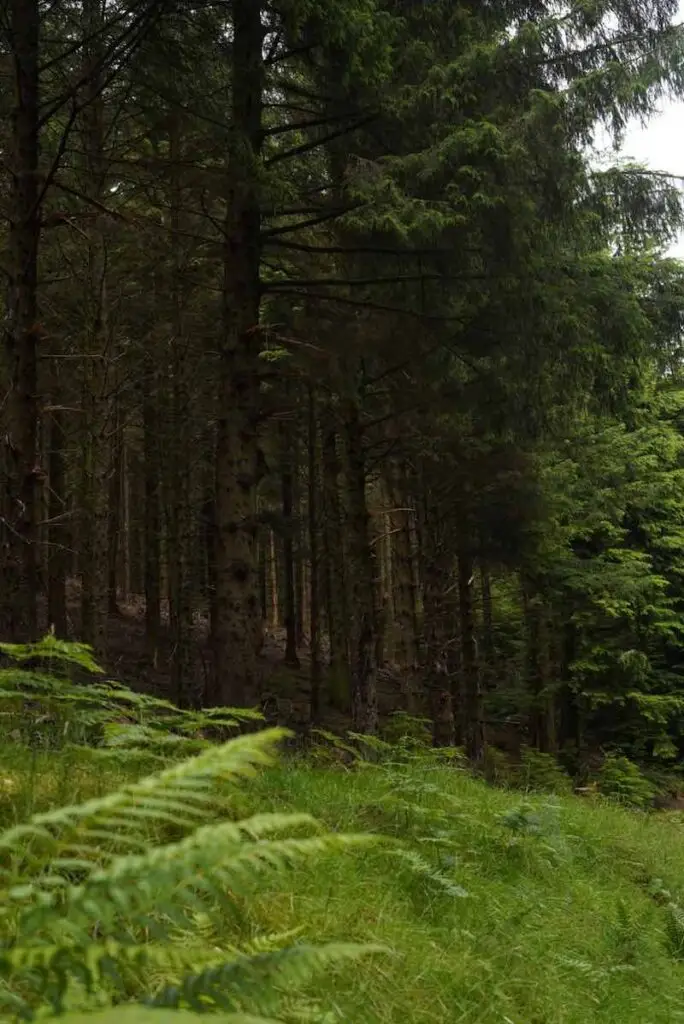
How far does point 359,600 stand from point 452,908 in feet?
22.7

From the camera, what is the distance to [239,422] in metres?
8.23

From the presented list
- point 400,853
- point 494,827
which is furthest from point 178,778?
point 494,827

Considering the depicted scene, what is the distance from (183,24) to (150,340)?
8503 millimetres

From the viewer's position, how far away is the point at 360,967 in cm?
289

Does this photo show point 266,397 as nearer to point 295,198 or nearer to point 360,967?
point 295,198

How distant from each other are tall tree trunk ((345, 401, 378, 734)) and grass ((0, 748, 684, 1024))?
4.03 metres

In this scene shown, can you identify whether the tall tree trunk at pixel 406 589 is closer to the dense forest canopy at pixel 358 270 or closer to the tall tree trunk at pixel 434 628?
the dense forest canopy at pixel 358 270

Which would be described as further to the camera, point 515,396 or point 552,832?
point 515,396

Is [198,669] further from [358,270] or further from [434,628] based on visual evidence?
[358,270]

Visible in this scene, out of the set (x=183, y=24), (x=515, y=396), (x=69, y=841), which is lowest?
(x=69, y=841)

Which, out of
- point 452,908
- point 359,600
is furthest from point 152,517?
point 452,908

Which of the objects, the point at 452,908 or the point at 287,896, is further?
the point at 452,908

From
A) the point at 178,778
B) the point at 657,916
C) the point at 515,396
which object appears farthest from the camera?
the point at 515,396

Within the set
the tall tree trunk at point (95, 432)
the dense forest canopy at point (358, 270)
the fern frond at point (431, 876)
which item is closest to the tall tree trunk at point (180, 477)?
the dense forest canopy at point (358, 270)
